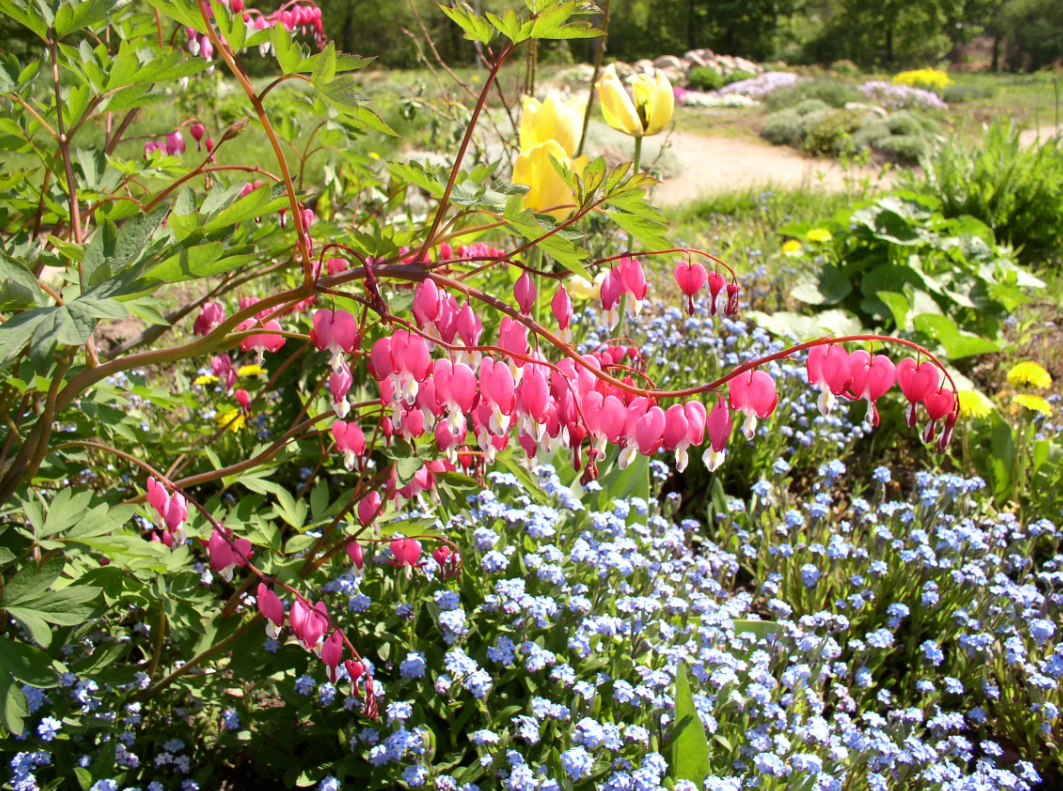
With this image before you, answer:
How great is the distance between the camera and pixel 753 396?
1.08 meters

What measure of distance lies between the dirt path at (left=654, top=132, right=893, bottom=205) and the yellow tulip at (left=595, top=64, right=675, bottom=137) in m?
6.02

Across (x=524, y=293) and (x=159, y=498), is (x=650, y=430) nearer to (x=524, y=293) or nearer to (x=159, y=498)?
(x=524, y=293)

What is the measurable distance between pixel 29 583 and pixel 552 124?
4.81 ft

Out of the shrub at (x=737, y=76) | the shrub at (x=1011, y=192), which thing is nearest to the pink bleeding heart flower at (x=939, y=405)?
the shrub at (x=1011, y=192)

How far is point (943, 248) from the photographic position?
4.46m

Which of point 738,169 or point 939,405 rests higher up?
point 939,405

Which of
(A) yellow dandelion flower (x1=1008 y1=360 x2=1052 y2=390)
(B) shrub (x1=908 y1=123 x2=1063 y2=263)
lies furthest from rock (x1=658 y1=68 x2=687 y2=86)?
(A) yellow dandelion flower (x1=1008 y1=360 x2=1052 y2=390)

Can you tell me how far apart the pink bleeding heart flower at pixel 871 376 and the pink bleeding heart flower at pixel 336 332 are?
67cm

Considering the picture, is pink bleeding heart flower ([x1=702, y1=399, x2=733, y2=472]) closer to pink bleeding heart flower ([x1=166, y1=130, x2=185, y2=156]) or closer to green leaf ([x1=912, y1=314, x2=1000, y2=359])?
pink bleeding heart flower ([x1=166, y1=130, x2=185, y2=156])

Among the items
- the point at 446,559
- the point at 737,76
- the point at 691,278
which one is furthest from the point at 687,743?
the point at 737,76

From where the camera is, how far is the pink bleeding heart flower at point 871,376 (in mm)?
1025

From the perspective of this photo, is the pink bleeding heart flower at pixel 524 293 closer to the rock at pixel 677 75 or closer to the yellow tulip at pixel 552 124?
the yellow tulip at pixel 552 124

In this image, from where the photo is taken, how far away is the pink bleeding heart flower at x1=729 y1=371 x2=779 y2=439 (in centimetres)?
107

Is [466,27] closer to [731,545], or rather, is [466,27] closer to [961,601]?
[731,545]
